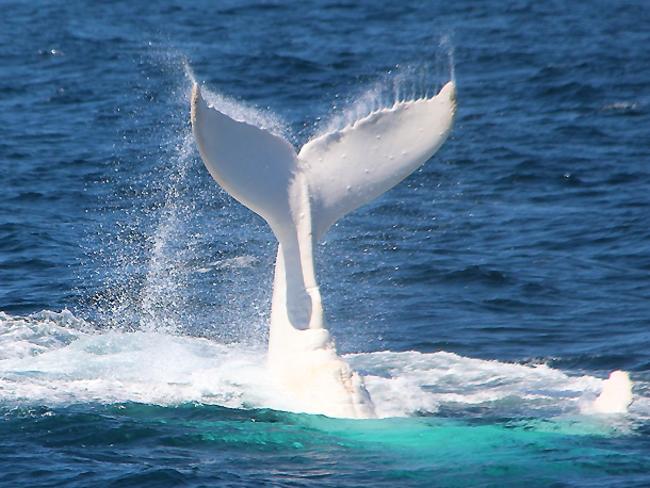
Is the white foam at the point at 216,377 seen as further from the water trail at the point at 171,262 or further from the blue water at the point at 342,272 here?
the water trail at the point at 171,262

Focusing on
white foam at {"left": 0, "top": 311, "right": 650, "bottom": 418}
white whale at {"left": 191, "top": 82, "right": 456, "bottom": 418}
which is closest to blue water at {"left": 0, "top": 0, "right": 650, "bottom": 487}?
white foam at {"left": 0, "top": 311, "right": 650, "bottom": 418}

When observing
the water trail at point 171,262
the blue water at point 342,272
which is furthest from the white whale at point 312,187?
the water trail at point 171,262

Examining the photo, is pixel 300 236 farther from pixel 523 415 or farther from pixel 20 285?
pixel 20 285

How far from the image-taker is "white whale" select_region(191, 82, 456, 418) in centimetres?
1343

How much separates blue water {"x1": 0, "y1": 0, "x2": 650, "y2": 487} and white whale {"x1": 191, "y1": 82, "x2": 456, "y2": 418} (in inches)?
15.6

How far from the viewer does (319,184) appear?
546 inches

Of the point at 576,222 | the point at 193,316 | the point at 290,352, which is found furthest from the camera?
the point at 576,222

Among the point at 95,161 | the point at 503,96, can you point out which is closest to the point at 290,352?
the point at 95,161

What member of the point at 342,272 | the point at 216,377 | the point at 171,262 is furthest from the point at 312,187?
the point at 171,262

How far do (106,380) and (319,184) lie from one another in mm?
2696

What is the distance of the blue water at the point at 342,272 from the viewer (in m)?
12.6

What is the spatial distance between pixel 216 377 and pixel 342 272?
17.3 feet

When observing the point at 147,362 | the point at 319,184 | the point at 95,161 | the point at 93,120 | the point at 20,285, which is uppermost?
the point at 93,120

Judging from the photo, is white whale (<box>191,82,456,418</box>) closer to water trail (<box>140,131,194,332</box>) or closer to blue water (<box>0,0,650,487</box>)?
blue water (<box>0,0,650,487</box>)
